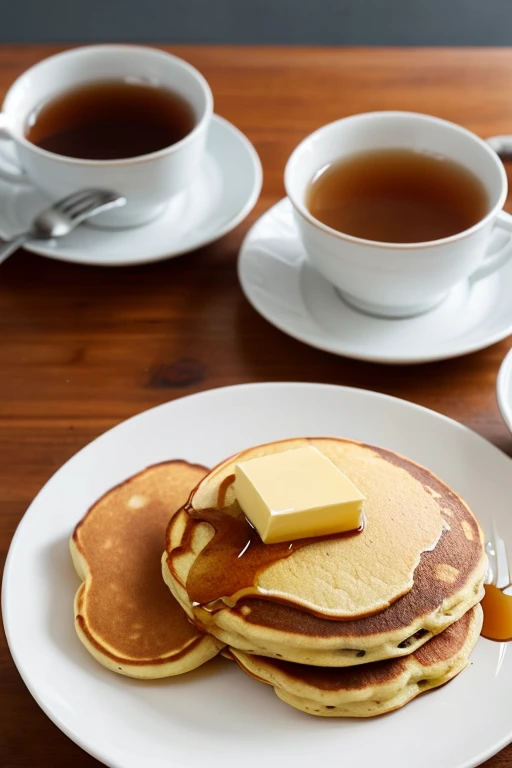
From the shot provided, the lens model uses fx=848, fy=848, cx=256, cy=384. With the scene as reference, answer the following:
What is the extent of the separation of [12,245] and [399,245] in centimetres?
62

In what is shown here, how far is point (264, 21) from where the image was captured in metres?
3.09

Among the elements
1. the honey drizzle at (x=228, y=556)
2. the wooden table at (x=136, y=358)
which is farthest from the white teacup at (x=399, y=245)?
the honey drizzle at (x=228, y=556)

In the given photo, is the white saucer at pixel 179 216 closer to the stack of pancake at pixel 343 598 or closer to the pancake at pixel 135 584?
the pancake at pixel 135 584

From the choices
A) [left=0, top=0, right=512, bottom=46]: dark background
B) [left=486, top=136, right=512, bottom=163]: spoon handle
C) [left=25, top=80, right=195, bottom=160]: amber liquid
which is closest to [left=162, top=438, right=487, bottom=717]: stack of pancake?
[left=25, top=80, right=195, bottom=160]: amber liquid

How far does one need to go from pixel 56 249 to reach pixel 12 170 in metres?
0.22

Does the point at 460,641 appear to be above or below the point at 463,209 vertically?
below

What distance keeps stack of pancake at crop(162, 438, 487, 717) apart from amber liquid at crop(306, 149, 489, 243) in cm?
50

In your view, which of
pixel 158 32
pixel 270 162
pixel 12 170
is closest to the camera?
pixel 12 170

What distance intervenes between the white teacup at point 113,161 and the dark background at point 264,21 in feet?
5.68

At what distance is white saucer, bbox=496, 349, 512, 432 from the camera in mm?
1030

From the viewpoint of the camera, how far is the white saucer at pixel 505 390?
1.03m

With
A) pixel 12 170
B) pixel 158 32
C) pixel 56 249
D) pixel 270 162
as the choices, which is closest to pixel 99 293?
pixel 56 249

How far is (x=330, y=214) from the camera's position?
1.27 m

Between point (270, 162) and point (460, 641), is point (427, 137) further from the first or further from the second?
point (460, 641)
